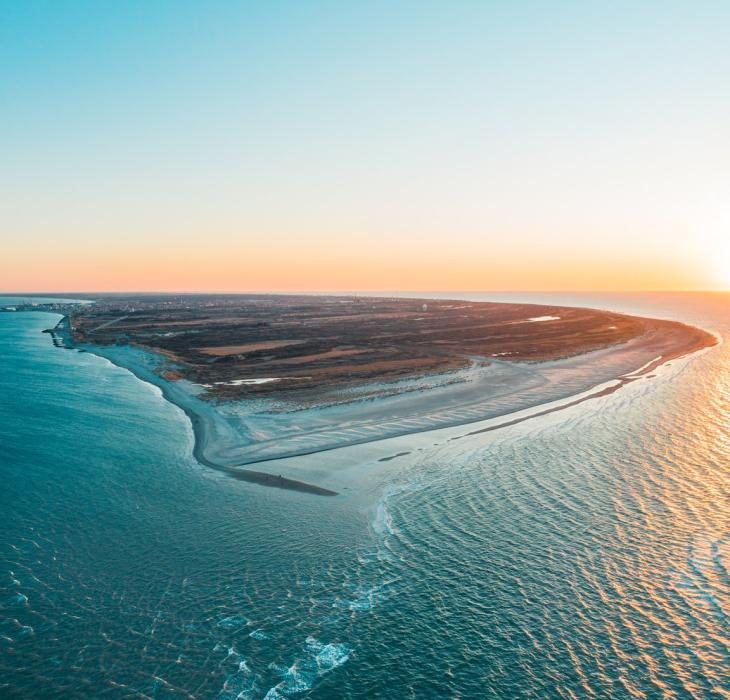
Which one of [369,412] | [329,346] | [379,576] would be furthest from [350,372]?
[379,576]

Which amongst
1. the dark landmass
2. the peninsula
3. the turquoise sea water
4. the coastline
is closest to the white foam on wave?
the turquoise sea water

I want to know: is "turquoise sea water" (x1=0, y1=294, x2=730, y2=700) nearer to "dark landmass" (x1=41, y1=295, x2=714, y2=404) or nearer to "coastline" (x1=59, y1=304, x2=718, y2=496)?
"coastline" (x1=59, y1=304, x2=718, y2=496)

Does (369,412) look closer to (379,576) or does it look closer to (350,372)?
(350,372)

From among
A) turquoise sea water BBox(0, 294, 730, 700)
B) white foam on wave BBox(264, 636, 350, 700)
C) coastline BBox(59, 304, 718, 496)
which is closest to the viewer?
white foam on wave BBox(264, 636, 350, 700)

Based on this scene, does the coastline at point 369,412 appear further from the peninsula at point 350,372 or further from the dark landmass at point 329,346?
the dark landmass at point 329,346

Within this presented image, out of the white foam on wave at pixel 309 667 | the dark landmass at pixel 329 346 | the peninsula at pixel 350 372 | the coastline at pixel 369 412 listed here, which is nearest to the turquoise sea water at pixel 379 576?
the white foam on wave at pixel 309 667

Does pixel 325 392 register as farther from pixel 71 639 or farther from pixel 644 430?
pixel 71 639
